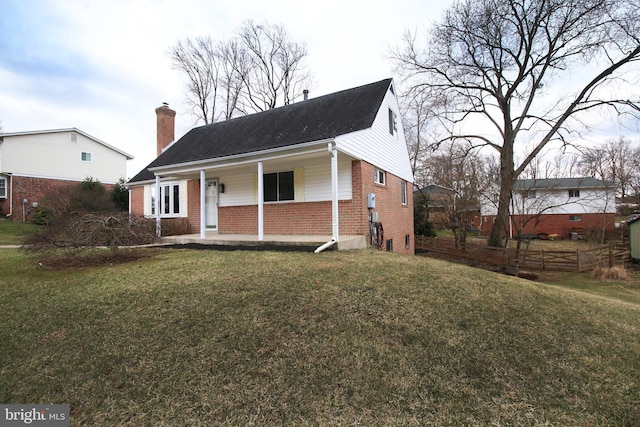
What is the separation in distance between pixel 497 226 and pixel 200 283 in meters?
18.7

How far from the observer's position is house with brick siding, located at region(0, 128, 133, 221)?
22.2 metres

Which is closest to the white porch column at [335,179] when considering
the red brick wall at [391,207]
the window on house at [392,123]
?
the red brick wall at [391,207]

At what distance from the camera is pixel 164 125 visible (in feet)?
58.4

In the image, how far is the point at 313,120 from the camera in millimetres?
11164

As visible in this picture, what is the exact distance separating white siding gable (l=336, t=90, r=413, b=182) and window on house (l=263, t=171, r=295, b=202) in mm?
2819

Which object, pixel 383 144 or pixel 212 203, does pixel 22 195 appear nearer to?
pixel 212 203

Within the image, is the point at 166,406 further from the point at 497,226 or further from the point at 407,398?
the point at 497,226

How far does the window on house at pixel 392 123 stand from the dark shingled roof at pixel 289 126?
143 centimetres

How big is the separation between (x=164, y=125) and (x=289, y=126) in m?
10.4

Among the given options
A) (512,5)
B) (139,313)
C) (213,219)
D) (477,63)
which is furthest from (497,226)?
(139,313)

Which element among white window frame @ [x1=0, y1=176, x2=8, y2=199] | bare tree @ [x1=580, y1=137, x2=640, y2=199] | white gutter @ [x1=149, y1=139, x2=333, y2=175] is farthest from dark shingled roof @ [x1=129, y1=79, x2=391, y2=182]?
bare tree @ [x1=580, y1=137, x2=640, y2=199]

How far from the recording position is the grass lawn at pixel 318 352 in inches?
98.3

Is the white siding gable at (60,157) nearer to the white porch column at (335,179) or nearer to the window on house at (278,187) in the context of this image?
the window on house at (278,187)

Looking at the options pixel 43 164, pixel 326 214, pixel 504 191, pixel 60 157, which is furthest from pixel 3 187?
pixel 504 191
